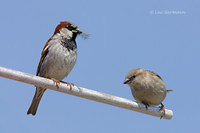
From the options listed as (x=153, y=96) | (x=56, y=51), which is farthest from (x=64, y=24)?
(x=153, y=96)

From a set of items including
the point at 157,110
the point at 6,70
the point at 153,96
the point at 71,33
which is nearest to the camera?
the point at 6,70

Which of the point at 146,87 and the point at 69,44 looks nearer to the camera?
the point at 146,87

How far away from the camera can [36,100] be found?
5953mm

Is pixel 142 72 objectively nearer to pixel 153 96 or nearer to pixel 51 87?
pixel 153 96

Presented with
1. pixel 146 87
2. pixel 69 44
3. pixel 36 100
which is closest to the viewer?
pixel 146 87

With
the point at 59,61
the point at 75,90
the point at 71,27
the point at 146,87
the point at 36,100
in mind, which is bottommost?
the point at 75,90

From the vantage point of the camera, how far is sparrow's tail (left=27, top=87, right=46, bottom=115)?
576cm

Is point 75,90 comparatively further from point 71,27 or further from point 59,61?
point 71,27

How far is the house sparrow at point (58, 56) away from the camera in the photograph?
18.2ft

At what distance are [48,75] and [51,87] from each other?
2055 millimetres

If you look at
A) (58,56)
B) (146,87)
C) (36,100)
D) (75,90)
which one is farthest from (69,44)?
(75,90)

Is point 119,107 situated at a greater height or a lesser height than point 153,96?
lesser

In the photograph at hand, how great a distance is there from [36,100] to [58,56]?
1093 mm

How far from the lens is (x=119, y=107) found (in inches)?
154
